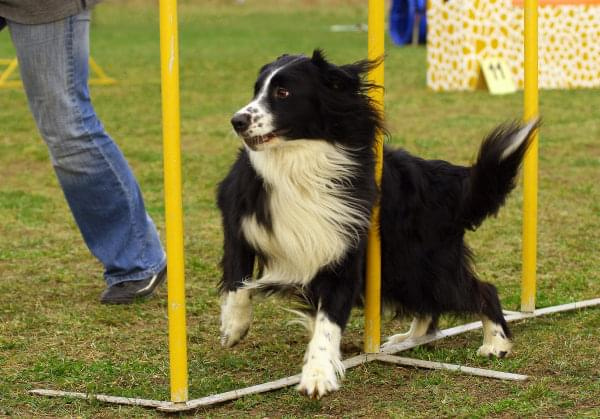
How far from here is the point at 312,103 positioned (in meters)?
3.33

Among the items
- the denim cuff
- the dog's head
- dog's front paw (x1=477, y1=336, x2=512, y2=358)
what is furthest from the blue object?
the dog's head

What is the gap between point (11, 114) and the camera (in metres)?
10.4

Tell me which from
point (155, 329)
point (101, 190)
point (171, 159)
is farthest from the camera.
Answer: point (101, 190)

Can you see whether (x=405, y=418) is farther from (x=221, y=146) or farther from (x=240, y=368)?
(x=221, y=146)

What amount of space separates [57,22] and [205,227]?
6.75 ft

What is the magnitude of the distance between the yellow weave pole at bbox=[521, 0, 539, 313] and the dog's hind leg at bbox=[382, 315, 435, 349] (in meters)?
0.47

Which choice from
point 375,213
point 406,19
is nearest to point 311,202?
point 375,213

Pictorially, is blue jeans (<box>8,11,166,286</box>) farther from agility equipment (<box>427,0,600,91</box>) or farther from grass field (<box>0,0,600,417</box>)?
agility equipment (<box>427,0,600,91</box>)

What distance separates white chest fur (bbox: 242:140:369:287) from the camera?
10.8 feet

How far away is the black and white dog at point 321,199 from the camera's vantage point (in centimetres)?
328

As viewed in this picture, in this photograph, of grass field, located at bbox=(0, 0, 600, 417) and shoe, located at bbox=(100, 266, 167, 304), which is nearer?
grass field, located at bbox=(0, 0, 600, 417)

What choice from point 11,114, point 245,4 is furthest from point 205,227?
point 245,4

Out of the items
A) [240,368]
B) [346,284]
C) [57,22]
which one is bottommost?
[240,368]

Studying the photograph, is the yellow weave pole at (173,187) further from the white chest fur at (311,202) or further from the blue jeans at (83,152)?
the blue jeans at (83,152)
